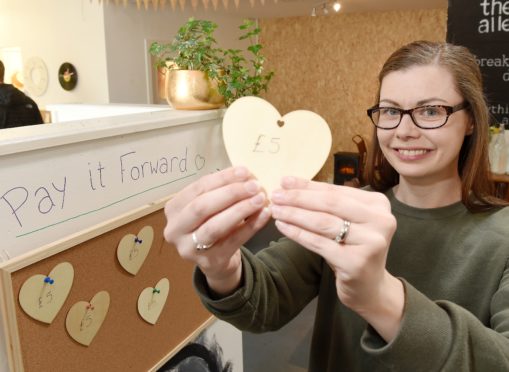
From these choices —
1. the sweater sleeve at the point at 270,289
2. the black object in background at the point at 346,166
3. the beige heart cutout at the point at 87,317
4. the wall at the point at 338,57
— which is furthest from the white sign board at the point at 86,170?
the wall at the point at 338,57

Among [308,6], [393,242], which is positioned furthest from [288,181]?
[308,6]

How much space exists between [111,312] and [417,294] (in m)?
0.93

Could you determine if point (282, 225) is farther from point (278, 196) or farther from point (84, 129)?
point (84, 129)

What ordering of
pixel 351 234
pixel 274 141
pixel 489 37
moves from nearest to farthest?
pixel 351 234 → pixel 274 141 → pixel 489 37

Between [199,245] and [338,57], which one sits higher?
[338,57]

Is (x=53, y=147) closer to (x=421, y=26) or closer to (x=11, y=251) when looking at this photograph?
(x=11, y=251)

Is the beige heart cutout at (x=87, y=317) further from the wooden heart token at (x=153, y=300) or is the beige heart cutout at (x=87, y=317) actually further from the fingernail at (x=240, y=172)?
the fingernail at (x=240, y=172)

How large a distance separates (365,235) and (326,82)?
264 inches

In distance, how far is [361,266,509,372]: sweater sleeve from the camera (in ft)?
2.20

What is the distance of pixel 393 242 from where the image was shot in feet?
3.39

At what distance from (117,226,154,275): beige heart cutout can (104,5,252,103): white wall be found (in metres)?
3.63

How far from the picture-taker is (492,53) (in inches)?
88.8

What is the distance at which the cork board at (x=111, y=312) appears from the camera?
1049 mm

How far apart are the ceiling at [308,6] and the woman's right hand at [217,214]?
16.3ft
